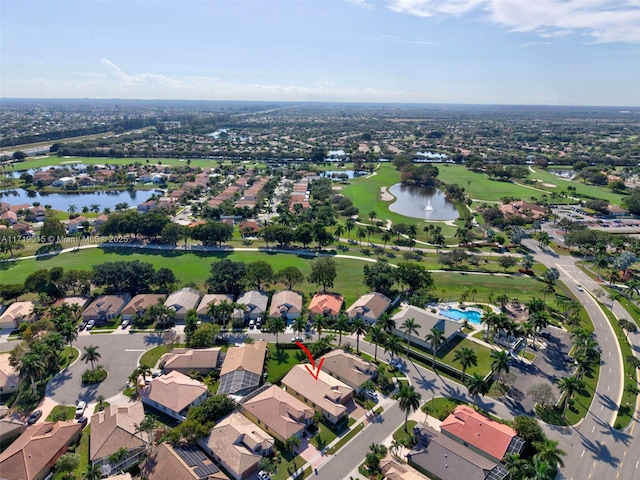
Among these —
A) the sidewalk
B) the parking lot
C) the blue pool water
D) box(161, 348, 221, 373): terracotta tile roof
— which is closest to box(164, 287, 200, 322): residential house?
box(161, 348, 221, 373): terracotta tile roof

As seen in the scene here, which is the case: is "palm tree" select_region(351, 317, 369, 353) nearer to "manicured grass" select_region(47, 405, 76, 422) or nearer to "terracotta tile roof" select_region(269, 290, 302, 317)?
"terracotta tile roof" select_region(269, 290, 302, 317)

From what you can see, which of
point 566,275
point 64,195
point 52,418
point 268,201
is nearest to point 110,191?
point 64,195

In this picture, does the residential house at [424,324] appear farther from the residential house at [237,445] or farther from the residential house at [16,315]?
the residential house at [16,315]

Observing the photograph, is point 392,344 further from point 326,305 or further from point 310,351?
point 326,305

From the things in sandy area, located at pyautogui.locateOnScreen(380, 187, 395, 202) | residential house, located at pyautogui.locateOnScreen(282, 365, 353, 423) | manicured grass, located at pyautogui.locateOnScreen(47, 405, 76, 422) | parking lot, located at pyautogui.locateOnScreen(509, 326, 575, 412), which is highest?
sandy area, located at pyautogui.locateOnScreen(380, 187, 395, 202)

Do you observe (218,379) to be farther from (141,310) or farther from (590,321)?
(590,321)
